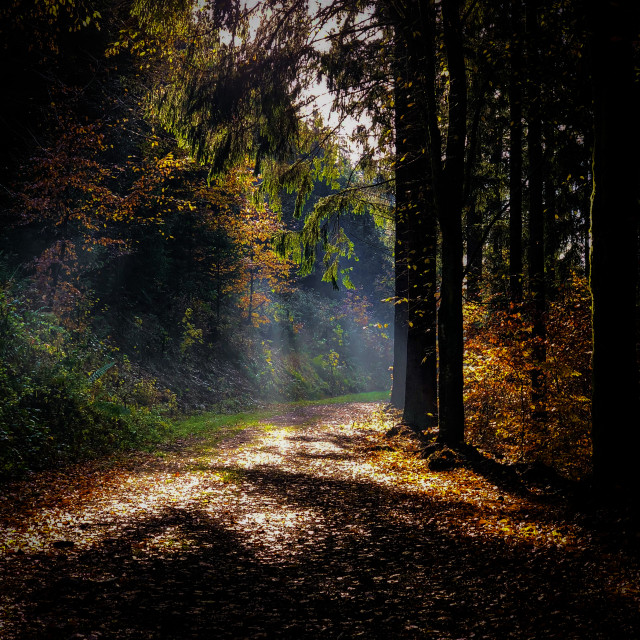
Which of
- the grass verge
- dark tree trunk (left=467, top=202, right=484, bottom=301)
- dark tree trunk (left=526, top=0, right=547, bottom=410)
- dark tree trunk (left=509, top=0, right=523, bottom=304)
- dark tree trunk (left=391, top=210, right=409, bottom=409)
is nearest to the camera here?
dark tree trunk (left=526, top=0, right=547, bottom=410)

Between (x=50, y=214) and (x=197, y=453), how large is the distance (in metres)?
8.16

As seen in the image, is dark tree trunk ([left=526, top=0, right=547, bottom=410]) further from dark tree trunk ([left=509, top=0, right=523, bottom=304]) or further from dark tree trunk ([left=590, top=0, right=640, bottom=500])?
dark tree trunk ([left=590, top=0, right=640, bottom=500])

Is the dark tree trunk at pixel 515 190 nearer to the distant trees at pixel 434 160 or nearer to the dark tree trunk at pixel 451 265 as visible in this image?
the distant trees at pixel 434 160

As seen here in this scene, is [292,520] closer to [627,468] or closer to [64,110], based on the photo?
[627,468]

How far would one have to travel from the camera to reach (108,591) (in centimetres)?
369

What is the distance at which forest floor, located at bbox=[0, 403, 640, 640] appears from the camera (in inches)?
128

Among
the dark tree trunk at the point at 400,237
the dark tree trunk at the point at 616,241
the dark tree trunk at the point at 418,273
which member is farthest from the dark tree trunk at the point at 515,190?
the dark tree trunk at the point at 616,241

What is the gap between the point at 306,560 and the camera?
14.7ft

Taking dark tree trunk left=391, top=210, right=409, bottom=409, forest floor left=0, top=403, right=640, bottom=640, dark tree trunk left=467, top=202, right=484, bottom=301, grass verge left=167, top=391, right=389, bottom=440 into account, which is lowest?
grass verge left=167, top=391, right=389, bottom=440

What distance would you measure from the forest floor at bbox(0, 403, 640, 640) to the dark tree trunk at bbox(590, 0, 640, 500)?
2.46ft

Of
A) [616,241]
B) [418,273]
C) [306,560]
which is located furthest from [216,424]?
[616,241]

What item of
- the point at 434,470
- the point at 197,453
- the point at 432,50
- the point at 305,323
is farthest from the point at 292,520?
the point at 305,323

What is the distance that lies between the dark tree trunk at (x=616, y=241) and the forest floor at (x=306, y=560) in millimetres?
751

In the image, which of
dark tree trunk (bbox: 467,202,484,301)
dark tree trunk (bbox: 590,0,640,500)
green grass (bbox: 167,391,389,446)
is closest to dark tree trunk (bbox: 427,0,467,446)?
dark tree trunk (bbox: 590,0,640,500)
